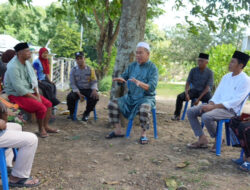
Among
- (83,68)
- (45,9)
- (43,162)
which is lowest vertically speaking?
(43,162)

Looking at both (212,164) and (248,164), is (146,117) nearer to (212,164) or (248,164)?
(212,164)

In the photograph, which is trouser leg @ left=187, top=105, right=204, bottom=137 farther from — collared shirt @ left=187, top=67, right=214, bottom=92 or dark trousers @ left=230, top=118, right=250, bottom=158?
collared shirt @ left=187, top=67, right=214, bottom=92

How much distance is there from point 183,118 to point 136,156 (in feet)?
9.94

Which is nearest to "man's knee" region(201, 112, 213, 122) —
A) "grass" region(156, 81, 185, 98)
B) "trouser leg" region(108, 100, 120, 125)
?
"trouser leg" region(108, 100, 120, 125)

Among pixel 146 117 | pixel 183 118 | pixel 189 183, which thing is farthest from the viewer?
pixel 183 118

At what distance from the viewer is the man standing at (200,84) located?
608 centimetres

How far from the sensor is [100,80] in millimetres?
12938

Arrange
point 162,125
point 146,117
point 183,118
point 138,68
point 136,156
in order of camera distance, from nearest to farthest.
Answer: point 136,156
point 146,117
point 138,68
point 162,125
point 183,118

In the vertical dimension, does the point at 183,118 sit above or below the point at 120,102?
below

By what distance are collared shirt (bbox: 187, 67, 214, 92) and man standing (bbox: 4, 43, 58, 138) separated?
3.64 meters

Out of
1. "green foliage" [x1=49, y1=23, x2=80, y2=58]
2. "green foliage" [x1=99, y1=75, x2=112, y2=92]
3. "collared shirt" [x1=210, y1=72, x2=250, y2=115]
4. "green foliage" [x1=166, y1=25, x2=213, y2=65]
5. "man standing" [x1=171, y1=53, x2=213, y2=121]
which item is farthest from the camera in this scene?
"green foliage" [x1=166, y1=25, x2=213, y2=65]

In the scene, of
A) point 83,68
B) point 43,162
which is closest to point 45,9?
point 83,68

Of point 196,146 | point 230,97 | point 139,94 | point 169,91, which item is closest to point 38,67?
point 139,94

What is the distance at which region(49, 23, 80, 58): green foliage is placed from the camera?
2462 cm
